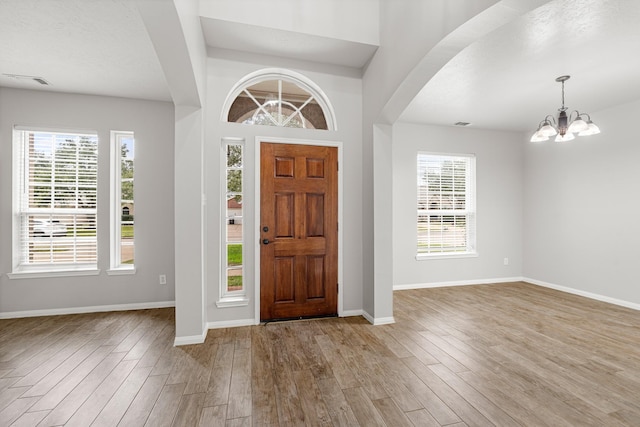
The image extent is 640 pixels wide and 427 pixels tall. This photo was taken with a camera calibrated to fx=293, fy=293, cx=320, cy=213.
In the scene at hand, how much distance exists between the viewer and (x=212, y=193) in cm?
327

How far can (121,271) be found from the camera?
3986mm

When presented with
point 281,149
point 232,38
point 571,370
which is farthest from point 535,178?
point 232,38

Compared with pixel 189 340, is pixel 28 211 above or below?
above

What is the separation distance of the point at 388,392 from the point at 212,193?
100 inches

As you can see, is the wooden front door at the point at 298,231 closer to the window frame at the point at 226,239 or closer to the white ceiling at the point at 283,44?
the window frame at the point at 226,239

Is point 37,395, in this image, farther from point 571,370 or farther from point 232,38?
point 571,370

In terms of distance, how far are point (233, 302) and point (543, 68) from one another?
4287mm

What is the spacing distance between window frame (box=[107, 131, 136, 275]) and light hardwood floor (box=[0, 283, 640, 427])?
687mm

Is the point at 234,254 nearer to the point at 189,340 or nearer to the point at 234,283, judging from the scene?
the point at 234,283

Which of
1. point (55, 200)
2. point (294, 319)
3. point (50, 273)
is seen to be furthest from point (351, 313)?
point (55, 200)

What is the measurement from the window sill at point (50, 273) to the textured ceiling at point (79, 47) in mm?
2324

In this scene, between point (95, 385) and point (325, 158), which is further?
point (325, 158)

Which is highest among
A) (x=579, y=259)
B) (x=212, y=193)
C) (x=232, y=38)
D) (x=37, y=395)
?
(x=232, y=38)

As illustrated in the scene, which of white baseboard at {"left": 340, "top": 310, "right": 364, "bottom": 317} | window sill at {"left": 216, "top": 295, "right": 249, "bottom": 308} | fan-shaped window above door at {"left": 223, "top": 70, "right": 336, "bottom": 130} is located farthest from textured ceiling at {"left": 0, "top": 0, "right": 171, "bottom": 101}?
white baseboard at {"left": 340, "top": 310, "right": 364, "bottom": 317}
